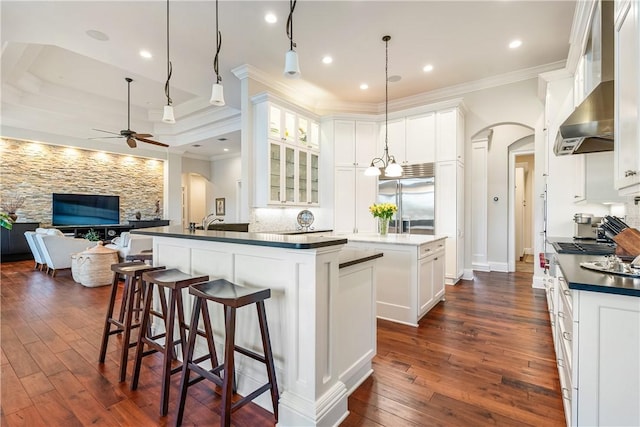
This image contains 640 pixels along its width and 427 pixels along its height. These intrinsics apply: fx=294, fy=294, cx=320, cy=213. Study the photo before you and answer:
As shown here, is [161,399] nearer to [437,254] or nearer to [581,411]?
[581,411]

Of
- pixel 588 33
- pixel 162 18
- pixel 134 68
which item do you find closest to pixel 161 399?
pixel 162 18

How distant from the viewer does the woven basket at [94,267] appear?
4.62 m

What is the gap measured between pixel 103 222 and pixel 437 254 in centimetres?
873

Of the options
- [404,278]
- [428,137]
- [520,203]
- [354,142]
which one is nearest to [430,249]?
[404,278]

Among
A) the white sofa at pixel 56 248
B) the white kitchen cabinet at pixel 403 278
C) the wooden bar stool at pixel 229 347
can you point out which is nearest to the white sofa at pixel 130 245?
the white sofa at pixel 56 248

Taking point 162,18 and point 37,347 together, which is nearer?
point 37,347

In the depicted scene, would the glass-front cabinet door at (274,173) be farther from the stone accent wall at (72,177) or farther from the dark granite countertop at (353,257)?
the stone accent wall at (72,177)

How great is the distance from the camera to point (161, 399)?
1.75 meters

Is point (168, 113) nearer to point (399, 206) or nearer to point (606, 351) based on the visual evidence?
point (399, 206)

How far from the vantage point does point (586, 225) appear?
3293 millimetres

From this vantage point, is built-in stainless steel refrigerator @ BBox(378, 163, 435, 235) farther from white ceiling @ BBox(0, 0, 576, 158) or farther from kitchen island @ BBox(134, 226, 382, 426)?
kitchen island @ BBox(134, 226, 382, 426)

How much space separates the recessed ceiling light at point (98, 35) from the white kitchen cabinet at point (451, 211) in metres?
5.03

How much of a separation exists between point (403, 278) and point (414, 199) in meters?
2.26

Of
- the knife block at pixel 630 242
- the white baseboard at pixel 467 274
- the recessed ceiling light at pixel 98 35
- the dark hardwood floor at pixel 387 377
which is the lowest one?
the dark hardwood floor at pixel 387 377
